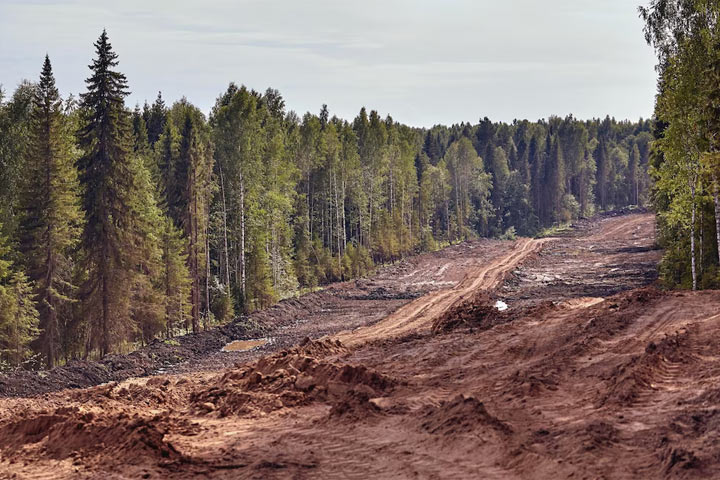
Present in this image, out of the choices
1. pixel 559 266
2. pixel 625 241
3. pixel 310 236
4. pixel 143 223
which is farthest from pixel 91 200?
pixel 625 241

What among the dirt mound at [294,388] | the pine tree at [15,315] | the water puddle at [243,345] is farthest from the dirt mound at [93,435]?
the water puddle at [243,345]

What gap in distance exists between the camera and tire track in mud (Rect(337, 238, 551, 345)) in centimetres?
2830

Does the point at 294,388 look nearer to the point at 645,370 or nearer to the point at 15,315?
the point at 645,370

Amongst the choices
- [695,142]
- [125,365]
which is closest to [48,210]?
[125,365]

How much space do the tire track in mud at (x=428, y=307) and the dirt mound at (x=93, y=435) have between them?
12.5m

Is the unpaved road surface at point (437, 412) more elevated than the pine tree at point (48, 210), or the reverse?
the pine tree at point (48, 210)

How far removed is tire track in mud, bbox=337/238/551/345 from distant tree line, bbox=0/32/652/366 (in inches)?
357

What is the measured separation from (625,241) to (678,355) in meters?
58.9

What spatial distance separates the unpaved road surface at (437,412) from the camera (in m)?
11.4

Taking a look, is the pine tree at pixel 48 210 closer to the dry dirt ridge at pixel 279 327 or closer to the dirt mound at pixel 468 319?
the dry dirt ridge at pixel 279 327

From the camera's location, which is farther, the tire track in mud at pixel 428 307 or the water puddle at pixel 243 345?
the water puddle at pixel 243 345

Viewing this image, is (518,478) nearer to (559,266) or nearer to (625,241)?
(559,266)

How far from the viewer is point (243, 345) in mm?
30203

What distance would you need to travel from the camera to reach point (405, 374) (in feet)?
59.6
